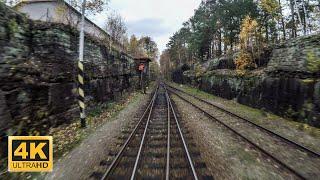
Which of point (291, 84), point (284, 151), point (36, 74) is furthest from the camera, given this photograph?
point (291, 84)

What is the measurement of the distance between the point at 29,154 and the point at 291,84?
567 inches

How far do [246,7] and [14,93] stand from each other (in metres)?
32.9

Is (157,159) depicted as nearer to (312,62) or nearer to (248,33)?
(312,62)

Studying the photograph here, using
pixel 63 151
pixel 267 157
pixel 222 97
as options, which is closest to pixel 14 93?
pixel 63 151

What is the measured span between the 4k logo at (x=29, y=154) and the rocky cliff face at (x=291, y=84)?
12408mm

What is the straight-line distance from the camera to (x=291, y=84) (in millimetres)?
13430

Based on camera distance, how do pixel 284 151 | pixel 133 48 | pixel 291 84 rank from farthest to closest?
pixel 133 48
pixel 291 84
pixel 284 151

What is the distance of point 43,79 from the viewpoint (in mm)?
9672

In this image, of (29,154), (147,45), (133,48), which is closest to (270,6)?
(29,154)

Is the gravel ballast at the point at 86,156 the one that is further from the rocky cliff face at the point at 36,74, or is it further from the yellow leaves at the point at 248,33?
the yellow leaves at the point at 248,33

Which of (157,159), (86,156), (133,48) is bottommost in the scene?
(86,156)

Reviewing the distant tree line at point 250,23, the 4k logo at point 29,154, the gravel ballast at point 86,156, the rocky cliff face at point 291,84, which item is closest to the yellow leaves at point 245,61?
the distant tree line at point 250,23

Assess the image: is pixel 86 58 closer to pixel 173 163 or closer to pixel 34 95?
pixel 34 95

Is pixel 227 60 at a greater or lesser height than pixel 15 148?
greater
